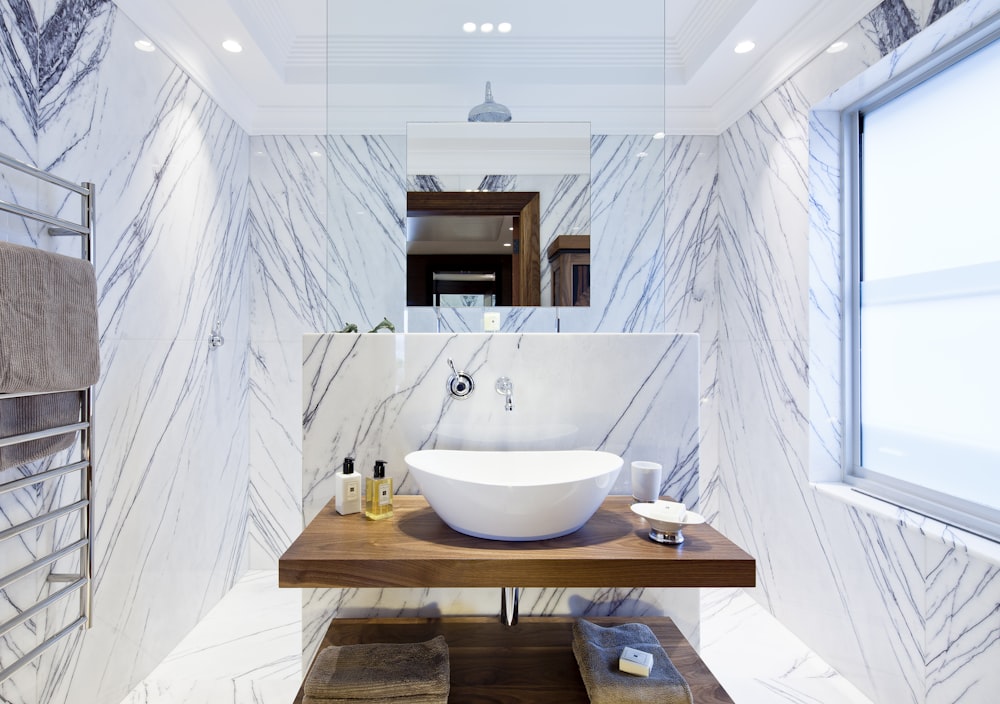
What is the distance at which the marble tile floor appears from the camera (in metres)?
1.86

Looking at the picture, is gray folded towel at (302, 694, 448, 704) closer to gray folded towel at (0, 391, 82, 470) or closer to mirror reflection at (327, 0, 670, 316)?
gray folded towel at (0, 391, 82, 470)

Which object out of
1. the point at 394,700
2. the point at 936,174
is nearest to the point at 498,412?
the point at 394,700

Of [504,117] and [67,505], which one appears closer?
[67,505]

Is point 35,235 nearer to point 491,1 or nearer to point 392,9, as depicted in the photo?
point 392,9

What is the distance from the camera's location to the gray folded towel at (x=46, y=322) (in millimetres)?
1193

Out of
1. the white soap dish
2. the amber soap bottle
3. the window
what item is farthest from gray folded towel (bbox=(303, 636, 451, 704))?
the window

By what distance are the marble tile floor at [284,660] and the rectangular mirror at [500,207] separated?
1.47m

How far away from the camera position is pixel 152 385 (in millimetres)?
2008

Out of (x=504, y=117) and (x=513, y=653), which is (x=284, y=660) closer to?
(x=513, y=653)

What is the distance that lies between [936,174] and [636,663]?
69.0 inches

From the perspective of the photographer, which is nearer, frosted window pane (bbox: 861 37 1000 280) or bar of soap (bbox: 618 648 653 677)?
bar of soap (bbox: 618 648 653 677)

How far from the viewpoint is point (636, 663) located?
4.27 ft

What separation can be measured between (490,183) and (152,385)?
1443mm

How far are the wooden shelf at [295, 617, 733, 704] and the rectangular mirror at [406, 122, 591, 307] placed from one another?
1.01m
